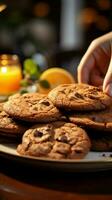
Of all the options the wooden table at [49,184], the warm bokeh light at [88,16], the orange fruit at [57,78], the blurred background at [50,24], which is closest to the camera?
the wooden table at [49,184]

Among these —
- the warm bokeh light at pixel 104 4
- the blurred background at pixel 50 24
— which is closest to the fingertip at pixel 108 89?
the blurred background at pixel 50 24

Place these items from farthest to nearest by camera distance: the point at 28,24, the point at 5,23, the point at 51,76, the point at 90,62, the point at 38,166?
the point at 28,24 < the point at 5,23 < the point at 51,76 < the point at 90,62 < the point at 38,166

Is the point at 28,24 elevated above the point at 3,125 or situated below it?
below

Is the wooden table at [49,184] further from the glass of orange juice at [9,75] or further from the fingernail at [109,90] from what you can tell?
the glass of orange juice at [9,75]

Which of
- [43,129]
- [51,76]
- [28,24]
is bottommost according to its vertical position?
[28,24]

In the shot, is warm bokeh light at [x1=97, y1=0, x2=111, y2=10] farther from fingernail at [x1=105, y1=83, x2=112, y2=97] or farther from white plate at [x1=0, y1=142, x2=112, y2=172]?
white plate at [x1=0, y1=142, x2=112, y2=172]

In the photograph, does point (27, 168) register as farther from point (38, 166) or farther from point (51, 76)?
point (51, 76)

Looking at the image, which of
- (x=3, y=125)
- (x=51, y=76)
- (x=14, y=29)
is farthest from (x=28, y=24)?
(x=3, y=125)

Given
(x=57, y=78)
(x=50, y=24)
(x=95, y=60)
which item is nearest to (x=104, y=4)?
(x=50, y=24)
